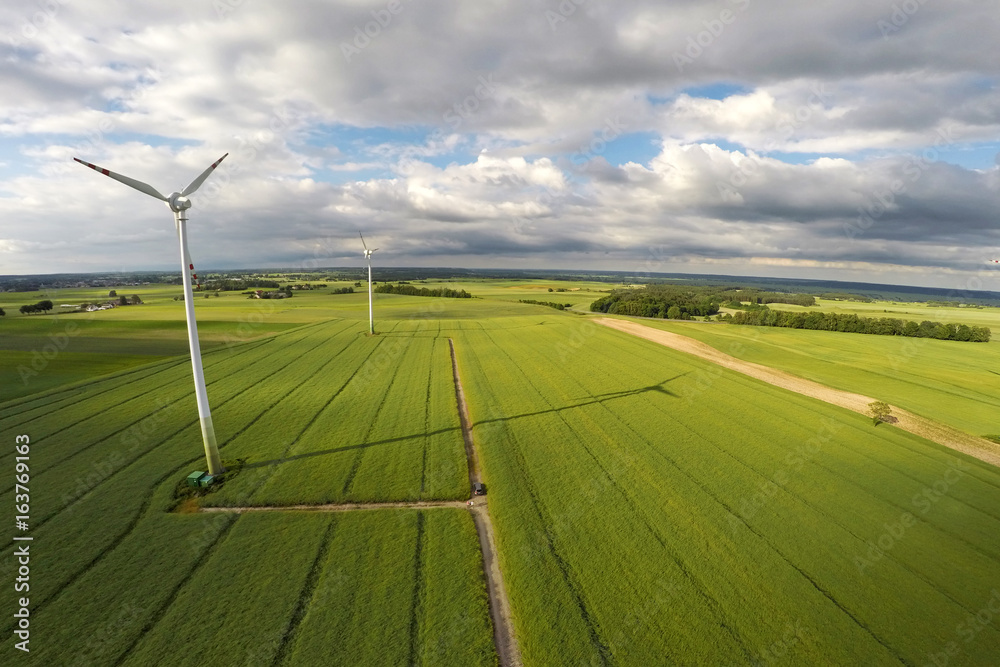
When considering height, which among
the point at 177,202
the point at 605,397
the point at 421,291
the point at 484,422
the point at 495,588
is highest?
the point at 177,202

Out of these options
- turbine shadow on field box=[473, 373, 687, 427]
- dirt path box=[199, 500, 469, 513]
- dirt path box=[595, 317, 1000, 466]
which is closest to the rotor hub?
dirt path box=[199, 500, 469, 513]

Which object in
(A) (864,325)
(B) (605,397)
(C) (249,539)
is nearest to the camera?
(C) (249,539)

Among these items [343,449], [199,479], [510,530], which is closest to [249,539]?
[199,479]

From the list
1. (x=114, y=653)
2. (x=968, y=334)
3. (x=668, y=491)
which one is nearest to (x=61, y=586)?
(x=114, y=653)

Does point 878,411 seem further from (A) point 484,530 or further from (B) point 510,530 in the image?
(A) point 484,530

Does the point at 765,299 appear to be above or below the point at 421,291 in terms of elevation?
below

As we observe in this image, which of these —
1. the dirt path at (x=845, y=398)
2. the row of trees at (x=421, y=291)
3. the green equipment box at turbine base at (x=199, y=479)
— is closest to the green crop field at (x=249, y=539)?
the green equipment box at turbine base at (x=199, y=479)

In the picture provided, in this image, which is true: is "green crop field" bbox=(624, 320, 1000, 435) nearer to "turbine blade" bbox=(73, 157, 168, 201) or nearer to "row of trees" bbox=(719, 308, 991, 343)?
"row of trees" bbox=(719, 308, 991, 343)

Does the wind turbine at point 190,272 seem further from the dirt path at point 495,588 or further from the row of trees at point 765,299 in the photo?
the row of trees at point 765,299
